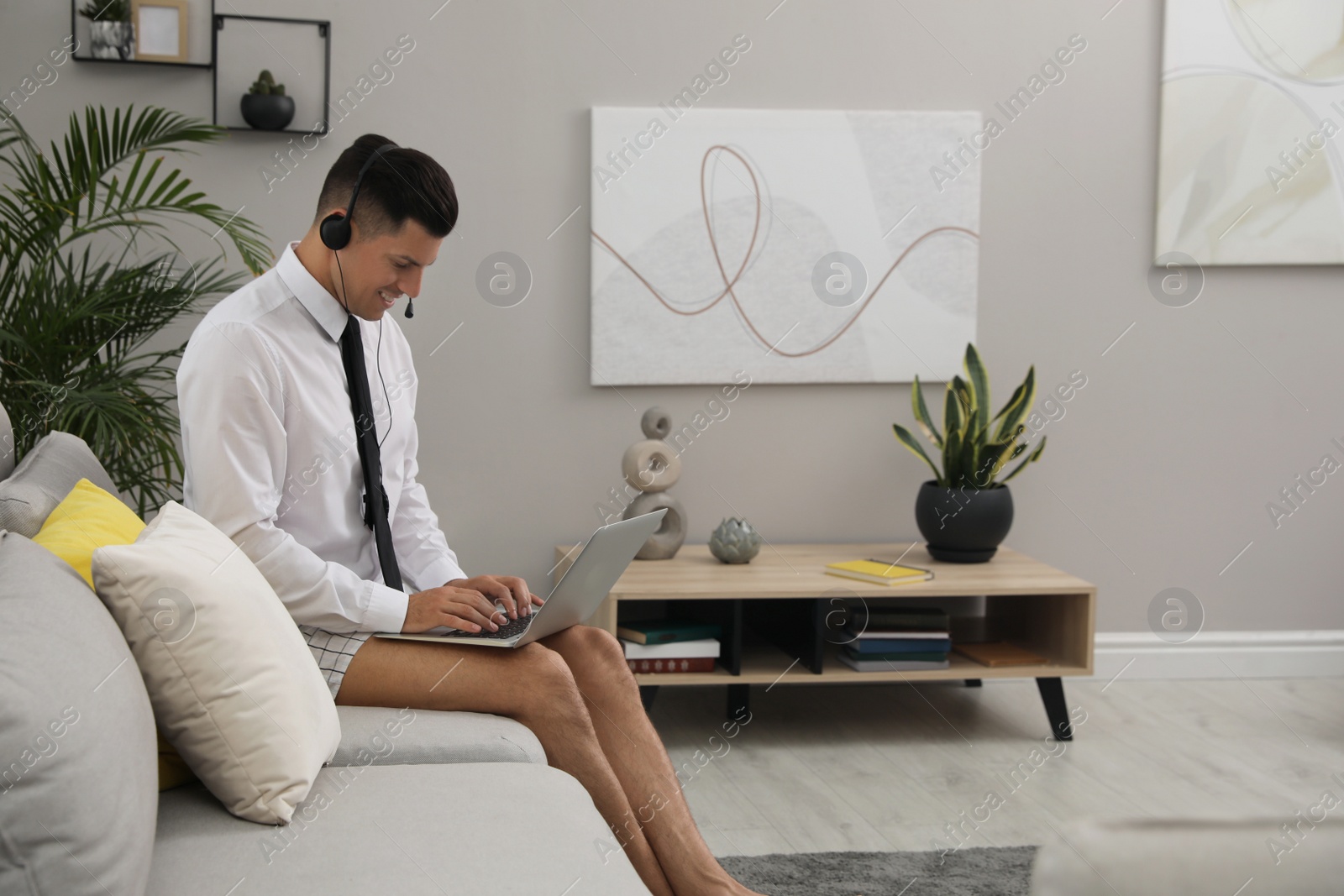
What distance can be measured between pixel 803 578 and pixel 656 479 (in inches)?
18.7

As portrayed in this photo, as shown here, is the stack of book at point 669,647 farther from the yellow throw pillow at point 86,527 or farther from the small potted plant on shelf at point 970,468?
the yellow throw pillow at point 86,527

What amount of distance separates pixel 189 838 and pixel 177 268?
2.07m

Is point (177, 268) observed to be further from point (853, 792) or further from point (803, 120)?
point (853, 792)

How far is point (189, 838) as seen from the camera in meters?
1.23

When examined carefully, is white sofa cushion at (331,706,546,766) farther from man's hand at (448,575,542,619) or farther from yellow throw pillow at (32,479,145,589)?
yellow throw pillow at (32,479,145,589)

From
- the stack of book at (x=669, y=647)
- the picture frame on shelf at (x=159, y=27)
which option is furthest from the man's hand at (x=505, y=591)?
the picture frame on shelf at (x=159, y=27)

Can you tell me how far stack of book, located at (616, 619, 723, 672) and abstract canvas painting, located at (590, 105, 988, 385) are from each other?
74 centimetres

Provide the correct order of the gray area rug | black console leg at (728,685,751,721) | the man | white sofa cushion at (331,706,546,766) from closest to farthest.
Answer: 1. white sofa cushion at (331,706,546,766)
2. the man
3. the gray area rug
4. black console leg at (728,685,751,721)

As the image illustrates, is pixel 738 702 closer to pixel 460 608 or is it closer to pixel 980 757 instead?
pixel 980 757

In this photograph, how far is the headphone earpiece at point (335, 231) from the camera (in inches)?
72.7

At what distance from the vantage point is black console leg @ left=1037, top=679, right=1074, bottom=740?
9.85ft

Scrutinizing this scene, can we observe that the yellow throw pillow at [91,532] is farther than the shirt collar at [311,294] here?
No

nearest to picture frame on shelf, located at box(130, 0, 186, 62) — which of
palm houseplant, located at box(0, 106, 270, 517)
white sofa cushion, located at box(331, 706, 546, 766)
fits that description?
palm houseplant, located at box(0, 106, 270, 517)

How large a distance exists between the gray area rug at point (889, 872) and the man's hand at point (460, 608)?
679 millimetres
